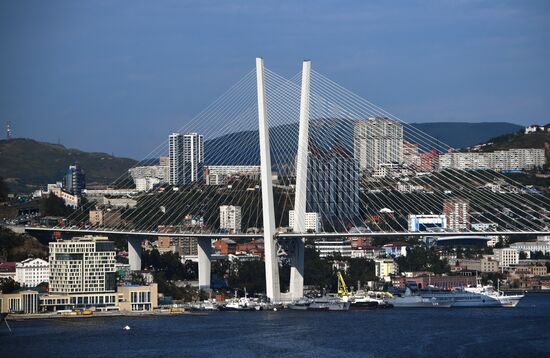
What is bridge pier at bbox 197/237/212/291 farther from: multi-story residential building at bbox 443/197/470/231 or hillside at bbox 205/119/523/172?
multi-story residential building at bbox 443/197/470/231

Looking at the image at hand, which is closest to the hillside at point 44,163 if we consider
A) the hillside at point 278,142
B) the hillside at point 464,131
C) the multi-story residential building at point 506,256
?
the hillside at point 464,131

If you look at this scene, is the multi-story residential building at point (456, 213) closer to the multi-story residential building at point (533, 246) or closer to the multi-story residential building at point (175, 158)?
the multi-story residential building at point (175, 158)

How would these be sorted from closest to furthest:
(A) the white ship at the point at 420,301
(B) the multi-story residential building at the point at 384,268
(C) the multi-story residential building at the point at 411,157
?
1. (A) the white ship at the point at 420,301
2. (C) the multi-story residential building at the point at 411,157
3. (B) the multi-story residential building at the point at 384,268

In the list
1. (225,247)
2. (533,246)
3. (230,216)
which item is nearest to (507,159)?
(533,246)

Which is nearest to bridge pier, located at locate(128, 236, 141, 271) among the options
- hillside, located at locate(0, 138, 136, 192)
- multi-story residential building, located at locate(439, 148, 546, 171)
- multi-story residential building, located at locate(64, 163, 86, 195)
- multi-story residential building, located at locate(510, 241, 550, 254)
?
multi-story residential building, located at locate(510, 241, 550, 254)

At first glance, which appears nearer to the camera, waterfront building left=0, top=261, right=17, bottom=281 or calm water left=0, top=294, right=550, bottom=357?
calm water left=0, top=294, right=550, bottom=357

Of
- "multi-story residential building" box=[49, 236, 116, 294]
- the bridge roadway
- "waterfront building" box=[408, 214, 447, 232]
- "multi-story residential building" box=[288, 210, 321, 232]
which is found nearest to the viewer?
the bridge roadway

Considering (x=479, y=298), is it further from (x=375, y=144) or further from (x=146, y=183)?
(x=146, y=183)
